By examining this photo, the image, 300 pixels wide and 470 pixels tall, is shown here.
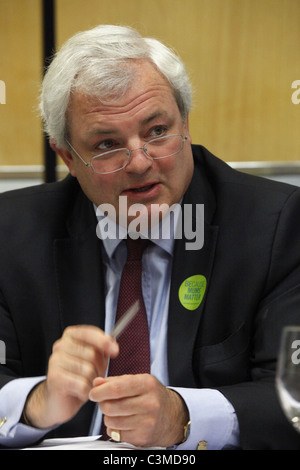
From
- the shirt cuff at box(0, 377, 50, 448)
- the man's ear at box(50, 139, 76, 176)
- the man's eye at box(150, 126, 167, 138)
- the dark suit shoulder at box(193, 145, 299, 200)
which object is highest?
the man's eye at box(150, 126, 167, 138)

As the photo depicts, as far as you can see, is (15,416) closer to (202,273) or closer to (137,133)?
(202,273)

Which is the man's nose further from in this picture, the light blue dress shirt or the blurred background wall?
the blurred background wall

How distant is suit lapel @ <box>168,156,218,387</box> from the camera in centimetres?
154

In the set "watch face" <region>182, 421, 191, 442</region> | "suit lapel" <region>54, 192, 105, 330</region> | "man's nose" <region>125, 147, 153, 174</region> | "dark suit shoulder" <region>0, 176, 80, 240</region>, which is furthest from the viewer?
"dark suit shoulder" <region>0, 176, 80, 240</region>

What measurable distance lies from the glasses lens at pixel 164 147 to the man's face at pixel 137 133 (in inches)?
0.4

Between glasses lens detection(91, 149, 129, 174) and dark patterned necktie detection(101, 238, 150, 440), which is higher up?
glasses lens detection(91, 149, 129, 174)

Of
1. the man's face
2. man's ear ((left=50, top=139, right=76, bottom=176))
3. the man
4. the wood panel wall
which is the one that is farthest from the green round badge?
the wood panel wall

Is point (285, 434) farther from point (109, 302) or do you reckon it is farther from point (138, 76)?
point (138, 76)

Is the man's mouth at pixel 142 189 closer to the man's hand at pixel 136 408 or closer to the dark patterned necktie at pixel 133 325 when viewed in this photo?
the dark patterned necktie at pixel 133 325

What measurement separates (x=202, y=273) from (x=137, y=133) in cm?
34

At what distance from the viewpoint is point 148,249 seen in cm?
166

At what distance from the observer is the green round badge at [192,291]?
62.7 inches

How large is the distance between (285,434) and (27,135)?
71.6 inches

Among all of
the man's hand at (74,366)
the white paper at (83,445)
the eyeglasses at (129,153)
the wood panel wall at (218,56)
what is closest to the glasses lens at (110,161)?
the eyeglasses at (129,153)
